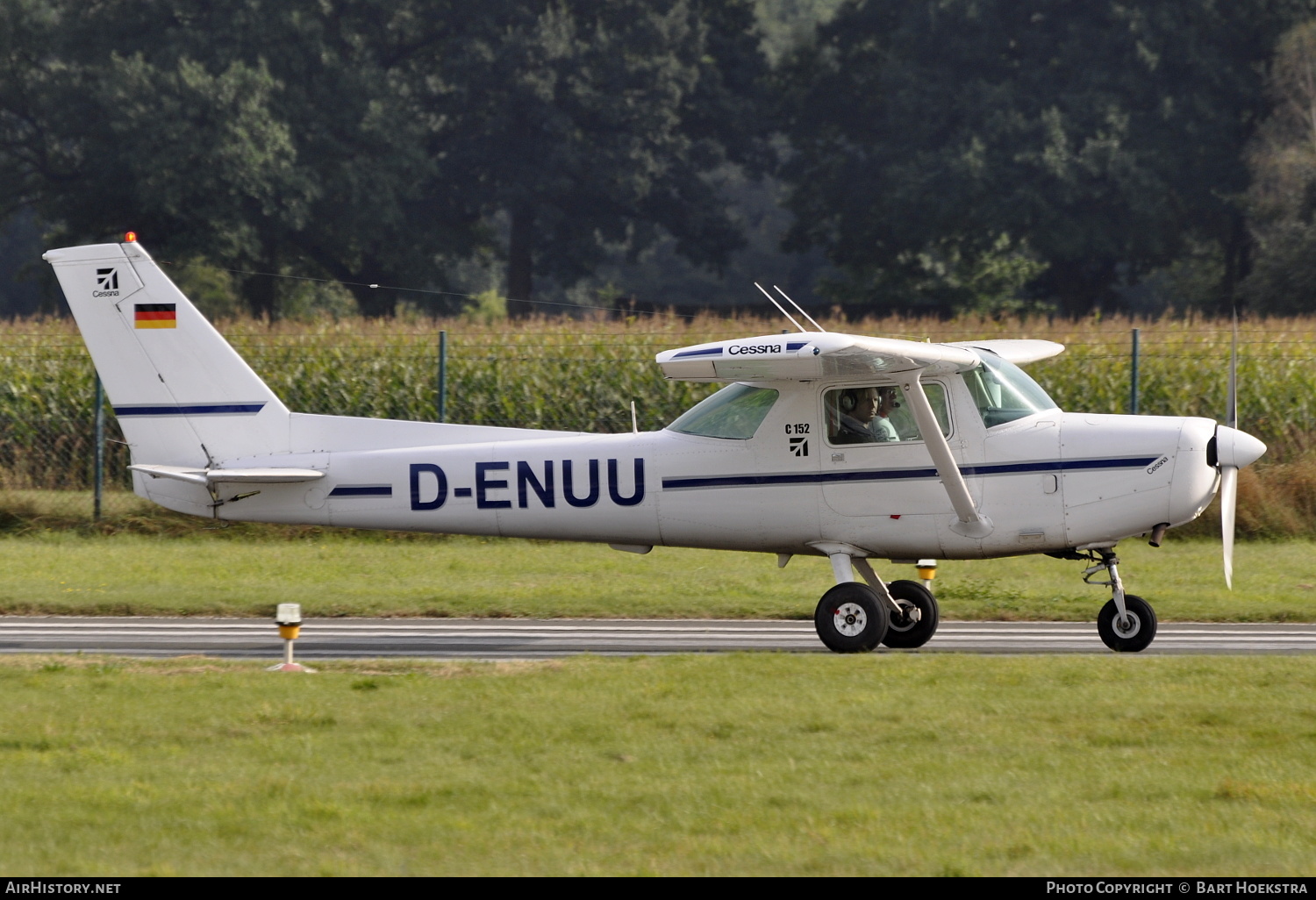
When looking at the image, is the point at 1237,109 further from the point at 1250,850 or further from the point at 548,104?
the point at 1250,850

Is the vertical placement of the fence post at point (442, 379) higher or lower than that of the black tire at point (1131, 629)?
higher

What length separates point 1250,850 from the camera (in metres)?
6.23

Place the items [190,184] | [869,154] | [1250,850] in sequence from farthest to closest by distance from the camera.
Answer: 1. [869,154]
2. [190,184]
3. [1250,850]

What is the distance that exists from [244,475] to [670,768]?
6.01 m

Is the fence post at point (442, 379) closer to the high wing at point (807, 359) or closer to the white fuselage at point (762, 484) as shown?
the white fuselage at point (762, 484)

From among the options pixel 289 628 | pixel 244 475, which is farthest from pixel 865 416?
pixel 244 475

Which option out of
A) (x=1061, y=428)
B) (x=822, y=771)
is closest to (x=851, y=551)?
(x=1061, y=428)

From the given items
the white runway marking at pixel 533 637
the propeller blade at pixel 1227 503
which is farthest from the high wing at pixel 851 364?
the propeller blade at pixel 1227 503

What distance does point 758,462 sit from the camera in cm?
1216

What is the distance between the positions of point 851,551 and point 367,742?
4892 millimetres

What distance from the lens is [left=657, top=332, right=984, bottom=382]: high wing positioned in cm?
1070

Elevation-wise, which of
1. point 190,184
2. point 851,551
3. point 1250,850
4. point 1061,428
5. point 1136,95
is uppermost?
point 1136,95

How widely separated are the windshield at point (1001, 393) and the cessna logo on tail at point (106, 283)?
22.3ft

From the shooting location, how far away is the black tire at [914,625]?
12367 millimetres
